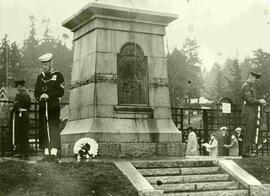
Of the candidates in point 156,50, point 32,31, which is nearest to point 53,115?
point 156,50

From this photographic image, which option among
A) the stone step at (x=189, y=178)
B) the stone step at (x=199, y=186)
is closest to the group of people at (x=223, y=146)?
the stone step at (x=189, y=178)

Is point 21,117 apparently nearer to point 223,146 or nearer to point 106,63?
point 106,63

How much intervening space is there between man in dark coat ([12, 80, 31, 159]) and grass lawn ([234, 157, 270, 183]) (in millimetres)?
5057

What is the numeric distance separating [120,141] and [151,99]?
4.82 ft

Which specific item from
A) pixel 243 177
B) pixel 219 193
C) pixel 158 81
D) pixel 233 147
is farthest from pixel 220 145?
pixel 219 193

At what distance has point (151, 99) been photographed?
1269 centimetres

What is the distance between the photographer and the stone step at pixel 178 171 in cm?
984

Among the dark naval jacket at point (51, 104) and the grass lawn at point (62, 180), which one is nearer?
the grass lawn at point (62, 180)

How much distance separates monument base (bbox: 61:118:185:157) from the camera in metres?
11.7

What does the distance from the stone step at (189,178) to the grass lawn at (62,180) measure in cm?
73

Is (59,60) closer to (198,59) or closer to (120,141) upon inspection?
(198,59)

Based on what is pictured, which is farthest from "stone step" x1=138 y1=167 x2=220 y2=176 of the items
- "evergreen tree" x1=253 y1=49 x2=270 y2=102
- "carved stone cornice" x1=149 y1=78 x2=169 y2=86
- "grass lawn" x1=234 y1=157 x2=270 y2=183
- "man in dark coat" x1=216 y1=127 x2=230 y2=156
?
"evergreen tree" x1=253 y1=49 x2=270 y2=102

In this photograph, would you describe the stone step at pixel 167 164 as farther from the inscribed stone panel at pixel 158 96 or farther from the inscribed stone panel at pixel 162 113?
the inscribed stone panel at pixel 158 96

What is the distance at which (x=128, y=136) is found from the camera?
1200cm
